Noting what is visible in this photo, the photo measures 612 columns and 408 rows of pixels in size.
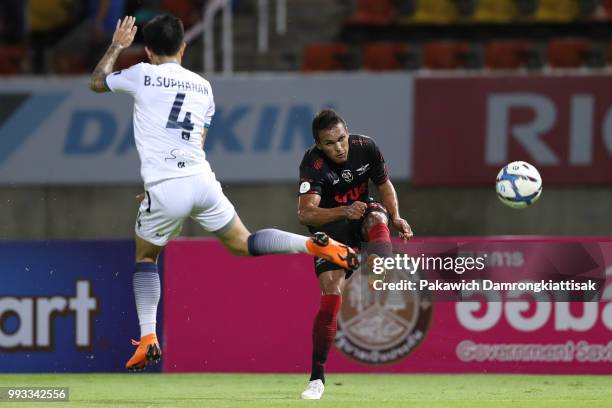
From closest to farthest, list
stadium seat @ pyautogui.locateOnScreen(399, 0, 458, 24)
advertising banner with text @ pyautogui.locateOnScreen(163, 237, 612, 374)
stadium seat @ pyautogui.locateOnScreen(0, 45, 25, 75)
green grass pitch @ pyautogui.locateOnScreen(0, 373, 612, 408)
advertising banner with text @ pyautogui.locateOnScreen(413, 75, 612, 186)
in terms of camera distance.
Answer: green grass pitch @ pyautogui.locateOnScreen(0, 373, 612, 408), advertising banner with text @ pyautogui.locateOnScreen(163, 237, 612, 374), advertising banner with text @ pyautogui.locateOnScreen(413, 75, 612, 186), stadium seat @ pyautogui.locateOnScreen(0, 45, 25, 75), stadium seat @ pyautogui.locateOnScreen(399, 0, 458, 24)

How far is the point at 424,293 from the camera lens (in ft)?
35.7

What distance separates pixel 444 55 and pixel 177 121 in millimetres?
8534

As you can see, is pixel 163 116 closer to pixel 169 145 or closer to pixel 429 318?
pixel 169 145

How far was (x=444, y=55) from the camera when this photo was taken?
1609 centimetres

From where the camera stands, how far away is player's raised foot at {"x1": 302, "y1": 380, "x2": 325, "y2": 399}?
334 inches

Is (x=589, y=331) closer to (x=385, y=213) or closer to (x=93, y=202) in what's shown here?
(x=385, y=213)

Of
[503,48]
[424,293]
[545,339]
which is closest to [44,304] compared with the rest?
[424,293]

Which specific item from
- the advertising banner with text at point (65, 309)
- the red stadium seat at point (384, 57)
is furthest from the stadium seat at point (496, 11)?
the advertising banner with text at point (65, 309)

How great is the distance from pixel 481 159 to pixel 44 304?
245 inches

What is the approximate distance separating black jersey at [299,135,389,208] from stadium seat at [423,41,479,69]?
728cm

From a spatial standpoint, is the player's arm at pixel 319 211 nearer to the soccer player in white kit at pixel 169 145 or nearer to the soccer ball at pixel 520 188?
the soccer player in white kit at pixel 169 145

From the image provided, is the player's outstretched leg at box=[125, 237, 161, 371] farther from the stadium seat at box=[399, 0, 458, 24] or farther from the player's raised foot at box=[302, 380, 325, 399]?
the stadium seat at box=[399, 0, 458, 24]

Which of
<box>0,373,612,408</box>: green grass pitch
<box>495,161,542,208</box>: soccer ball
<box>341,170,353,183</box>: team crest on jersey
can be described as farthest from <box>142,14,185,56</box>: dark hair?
<box>495,161,542,208</box>: soccer ball

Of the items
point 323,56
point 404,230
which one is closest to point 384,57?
point 323,56
